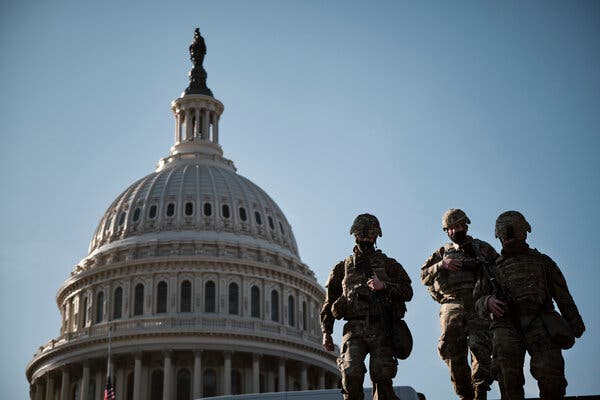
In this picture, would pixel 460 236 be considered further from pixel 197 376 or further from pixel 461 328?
pixel 197 376

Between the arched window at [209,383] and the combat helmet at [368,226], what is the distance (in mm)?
73141

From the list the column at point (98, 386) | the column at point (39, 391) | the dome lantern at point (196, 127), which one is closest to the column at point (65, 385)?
the column at point (98, 386)

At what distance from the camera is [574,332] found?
11727 millimetres

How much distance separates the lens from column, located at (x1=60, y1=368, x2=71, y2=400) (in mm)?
87031

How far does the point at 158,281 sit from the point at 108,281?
183 inches

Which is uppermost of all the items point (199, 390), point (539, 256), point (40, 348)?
point (40, 348)

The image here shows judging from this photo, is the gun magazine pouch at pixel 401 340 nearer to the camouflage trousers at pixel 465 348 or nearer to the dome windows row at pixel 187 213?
the camouflage trousers at pixel 465 348

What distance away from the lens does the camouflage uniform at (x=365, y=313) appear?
12.8 meters

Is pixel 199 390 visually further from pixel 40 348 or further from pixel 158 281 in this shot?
pixel 40 348

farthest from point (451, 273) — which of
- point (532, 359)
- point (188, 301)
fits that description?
point (188, 301)

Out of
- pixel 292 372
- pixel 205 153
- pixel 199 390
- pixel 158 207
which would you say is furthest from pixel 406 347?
pixel 205 153

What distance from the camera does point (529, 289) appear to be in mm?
12195

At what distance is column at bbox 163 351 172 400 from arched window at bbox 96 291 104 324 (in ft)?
30.6

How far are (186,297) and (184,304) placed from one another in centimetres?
68
